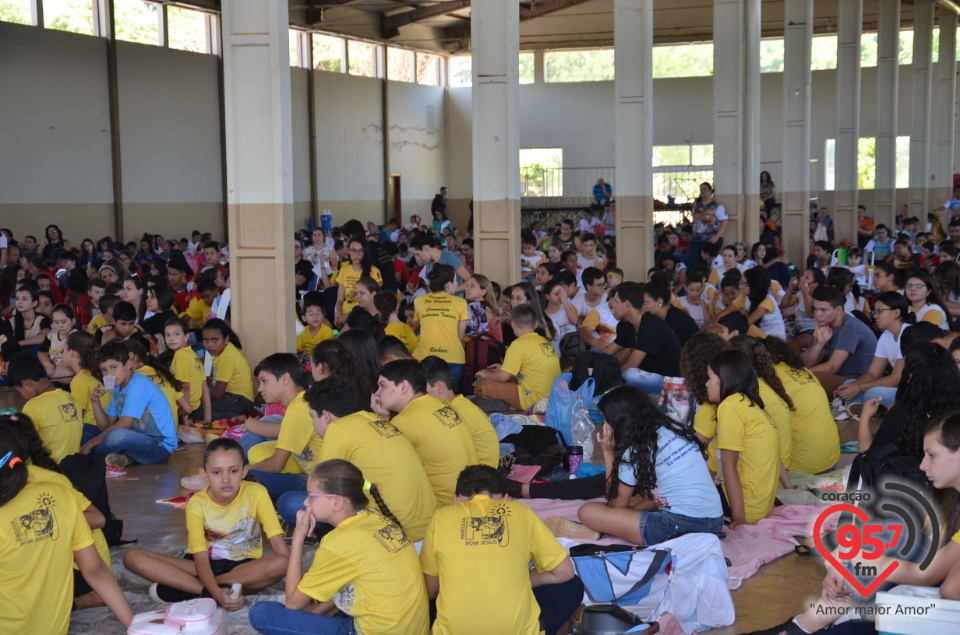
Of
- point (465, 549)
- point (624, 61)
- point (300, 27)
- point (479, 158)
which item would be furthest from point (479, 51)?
point (300, 27)

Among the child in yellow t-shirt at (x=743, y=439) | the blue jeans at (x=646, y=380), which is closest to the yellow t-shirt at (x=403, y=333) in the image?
the blue jeans at (x=646, y=380)

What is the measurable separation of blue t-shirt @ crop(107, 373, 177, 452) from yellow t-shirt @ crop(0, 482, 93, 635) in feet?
10.5

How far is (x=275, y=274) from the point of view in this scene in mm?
9828

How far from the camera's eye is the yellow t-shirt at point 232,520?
16.6ft

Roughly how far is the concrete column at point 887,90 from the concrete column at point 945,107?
444cm

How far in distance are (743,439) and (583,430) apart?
2.15m

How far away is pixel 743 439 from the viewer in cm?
572

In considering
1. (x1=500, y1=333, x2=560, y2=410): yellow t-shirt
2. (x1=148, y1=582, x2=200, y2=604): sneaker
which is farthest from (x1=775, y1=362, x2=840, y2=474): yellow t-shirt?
(x1=148, y1=582, x2=200, y2=604): sneaker

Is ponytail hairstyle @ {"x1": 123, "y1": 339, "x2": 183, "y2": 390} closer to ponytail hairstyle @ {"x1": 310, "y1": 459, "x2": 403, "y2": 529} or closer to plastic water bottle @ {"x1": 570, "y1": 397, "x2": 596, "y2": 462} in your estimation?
plastic water bottle @ {"x1": 570, "y1": 397, "x2": 596, "y2": 462}

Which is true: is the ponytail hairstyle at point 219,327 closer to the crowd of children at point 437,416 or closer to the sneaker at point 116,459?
the crowd of children at point 437,416

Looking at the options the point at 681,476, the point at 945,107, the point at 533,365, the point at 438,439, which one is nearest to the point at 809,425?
the point at 681,476

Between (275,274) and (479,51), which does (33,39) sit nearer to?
(479,51)

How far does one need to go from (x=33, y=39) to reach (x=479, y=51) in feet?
35.9

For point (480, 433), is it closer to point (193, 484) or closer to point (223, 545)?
point (223, 545)
